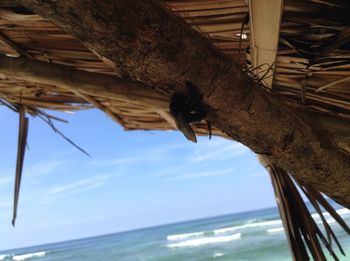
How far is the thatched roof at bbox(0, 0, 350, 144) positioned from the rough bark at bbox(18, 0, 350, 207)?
0.19 m

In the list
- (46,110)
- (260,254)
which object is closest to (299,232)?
(46,110)

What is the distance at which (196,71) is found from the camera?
2.29 ft

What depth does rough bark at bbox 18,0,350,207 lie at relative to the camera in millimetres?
590

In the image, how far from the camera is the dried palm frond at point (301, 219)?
49.6 inches

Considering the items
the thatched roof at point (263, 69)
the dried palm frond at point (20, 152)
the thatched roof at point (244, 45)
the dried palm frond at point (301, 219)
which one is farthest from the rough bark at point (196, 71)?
the dried palm frond at point (20, 152)

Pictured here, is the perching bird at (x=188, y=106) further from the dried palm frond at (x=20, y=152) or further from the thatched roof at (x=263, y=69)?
the dried palm frond at (x=20, y=152)

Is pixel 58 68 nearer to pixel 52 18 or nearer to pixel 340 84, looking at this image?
pixel 52 18

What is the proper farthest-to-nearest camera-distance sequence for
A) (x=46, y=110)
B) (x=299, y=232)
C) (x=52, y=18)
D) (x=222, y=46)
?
(x=46, y=110) < (x=299, y=232) < (x=222, y=46) < (x=52, y=18)

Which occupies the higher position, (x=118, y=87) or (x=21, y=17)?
(x=21, y=17)

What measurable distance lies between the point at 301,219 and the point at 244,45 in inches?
24.2

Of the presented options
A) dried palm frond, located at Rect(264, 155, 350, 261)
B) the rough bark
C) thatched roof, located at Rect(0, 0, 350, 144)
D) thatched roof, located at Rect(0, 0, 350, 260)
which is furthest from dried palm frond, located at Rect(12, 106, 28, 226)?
dried palm frond, located at Rect(264, 155, 350, 261)

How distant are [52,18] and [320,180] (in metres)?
0.73

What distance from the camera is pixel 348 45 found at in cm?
95

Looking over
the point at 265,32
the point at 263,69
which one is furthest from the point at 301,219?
the point at 265,32
